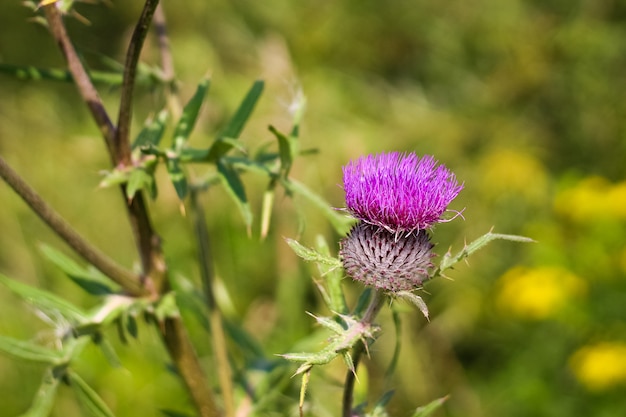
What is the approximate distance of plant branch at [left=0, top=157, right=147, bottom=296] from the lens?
1.17 m

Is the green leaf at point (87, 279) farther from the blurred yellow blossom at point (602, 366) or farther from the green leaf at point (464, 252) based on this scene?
the blurred yellow blossom at point (602, 366)

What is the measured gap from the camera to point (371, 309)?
1.06 meters

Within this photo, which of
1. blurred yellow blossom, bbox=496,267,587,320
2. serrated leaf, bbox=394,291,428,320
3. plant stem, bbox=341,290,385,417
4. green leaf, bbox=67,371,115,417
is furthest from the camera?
blurred yellow blossom, bbox=496,267,587,320

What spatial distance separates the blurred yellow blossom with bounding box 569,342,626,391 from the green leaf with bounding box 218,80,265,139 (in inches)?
72.3

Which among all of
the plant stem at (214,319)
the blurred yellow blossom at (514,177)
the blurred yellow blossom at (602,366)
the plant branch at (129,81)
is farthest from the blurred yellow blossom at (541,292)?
the plant branch at (129,81)

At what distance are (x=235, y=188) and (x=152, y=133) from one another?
190mm

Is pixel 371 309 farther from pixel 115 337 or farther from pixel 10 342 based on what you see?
pixel 115 337

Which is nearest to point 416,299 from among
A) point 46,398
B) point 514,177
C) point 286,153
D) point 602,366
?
point 286,153

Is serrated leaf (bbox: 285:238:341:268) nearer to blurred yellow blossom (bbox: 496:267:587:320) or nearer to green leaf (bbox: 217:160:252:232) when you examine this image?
green leaf (bbox: 217:160:252:232)

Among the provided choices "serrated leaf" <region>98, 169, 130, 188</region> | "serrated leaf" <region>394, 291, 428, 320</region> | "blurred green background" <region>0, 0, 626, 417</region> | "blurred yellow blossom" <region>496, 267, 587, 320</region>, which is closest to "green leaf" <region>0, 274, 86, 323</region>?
"serrated leaf" <region>98, 169, 130, 188</region>

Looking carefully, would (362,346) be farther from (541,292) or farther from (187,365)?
(541,292)

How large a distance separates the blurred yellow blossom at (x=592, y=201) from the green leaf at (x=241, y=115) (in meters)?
2.23

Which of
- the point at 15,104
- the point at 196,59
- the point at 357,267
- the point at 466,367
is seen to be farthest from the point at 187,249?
the point at 357,267

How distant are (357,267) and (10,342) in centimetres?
60
